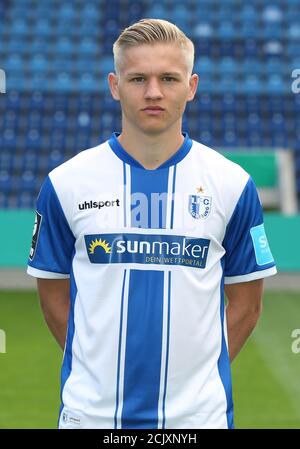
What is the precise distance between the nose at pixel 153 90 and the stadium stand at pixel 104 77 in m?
11.4

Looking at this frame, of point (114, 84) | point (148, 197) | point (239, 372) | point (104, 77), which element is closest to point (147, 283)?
point (148, 197)

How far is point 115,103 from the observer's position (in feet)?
48.3

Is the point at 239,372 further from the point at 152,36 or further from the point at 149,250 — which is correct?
the point at 152,36

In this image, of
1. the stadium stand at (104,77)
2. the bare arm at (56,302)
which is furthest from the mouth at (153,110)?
the stadium stand at (104,77)

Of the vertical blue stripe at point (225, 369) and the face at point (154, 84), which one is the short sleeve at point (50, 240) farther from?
the vertical blue stripe at point (225, 369)

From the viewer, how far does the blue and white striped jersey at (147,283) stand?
85.2 inches

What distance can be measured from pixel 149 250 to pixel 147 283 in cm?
8

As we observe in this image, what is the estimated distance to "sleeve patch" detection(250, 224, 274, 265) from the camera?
2.32 metres

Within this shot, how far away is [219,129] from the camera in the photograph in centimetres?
1442

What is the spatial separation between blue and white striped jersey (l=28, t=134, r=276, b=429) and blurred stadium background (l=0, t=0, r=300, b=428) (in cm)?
601

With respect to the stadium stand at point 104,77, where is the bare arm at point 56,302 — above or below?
below

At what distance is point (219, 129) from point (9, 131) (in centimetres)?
357

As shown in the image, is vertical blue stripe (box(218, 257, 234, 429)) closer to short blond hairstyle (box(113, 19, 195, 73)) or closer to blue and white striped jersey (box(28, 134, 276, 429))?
blue and white striped jersey (box(28, 134, 276, 429))

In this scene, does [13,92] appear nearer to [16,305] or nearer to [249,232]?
[16,305]
